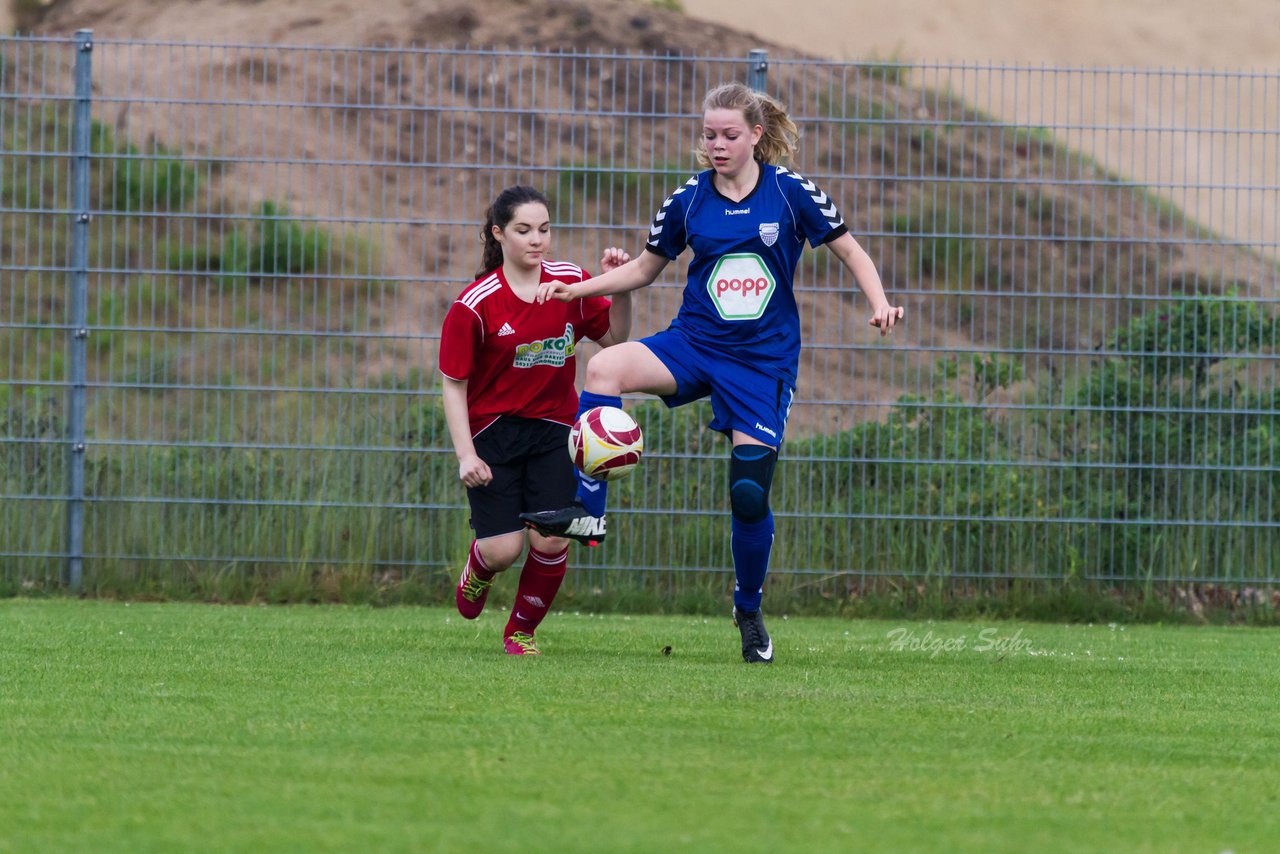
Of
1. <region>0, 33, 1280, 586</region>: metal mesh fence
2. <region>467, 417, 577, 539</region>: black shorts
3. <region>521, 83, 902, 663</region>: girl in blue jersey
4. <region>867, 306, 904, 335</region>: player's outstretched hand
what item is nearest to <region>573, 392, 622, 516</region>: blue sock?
<region>521, 83, 902, 663</region>: girl in blue jersey

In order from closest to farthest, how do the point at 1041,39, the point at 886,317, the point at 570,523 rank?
the point at 886,317, the point at 570,523, the point at 1041,39

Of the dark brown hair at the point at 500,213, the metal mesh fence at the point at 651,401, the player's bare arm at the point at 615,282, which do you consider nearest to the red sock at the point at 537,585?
the player's bare arm at the point at 615,282

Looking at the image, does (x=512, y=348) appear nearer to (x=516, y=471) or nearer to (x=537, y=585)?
(x=516, y=471)

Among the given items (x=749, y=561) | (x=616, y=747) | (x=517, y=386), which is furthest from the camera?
(x=517, y=386)

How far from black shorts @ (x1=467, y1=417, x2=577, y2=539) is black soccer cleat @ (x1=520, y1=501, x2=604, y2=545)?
0.25 meters

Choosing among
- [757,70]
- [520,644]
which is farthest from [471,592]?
[757,70]

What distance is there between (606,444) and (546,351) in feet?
1.95

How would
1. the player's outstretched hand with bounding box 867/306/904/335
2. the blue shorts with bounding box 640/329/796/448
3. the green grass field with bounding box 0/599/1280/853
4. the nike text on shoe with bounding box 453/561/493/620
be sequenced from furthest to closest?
the nike text on shoe with bounding box 453/561/493/620 → the blue shorts with bounding box 640/329/796/448 → the player's outstretched hand with bounding box 867/306/904/335 → the green grass field with bounding box 0/599/1280/853

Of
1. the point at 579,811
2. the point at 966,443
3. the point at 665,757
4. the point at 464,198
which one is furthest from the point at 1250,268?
the point at 579,811

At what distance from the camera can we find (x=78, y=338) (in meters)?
8.29

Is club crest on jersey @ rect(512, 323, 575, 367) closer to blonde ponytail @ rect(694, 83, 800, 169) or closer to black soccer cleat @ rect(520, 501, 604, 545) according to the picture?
black soccer cleat @ rect(520, 501, 604, 545)

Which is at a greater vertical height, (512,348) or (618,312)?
(618,312)

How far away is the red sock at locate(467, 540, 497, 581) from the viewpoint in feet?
Answer: 19.2

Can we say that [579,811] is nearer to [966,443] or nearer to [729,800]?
[729,800]
